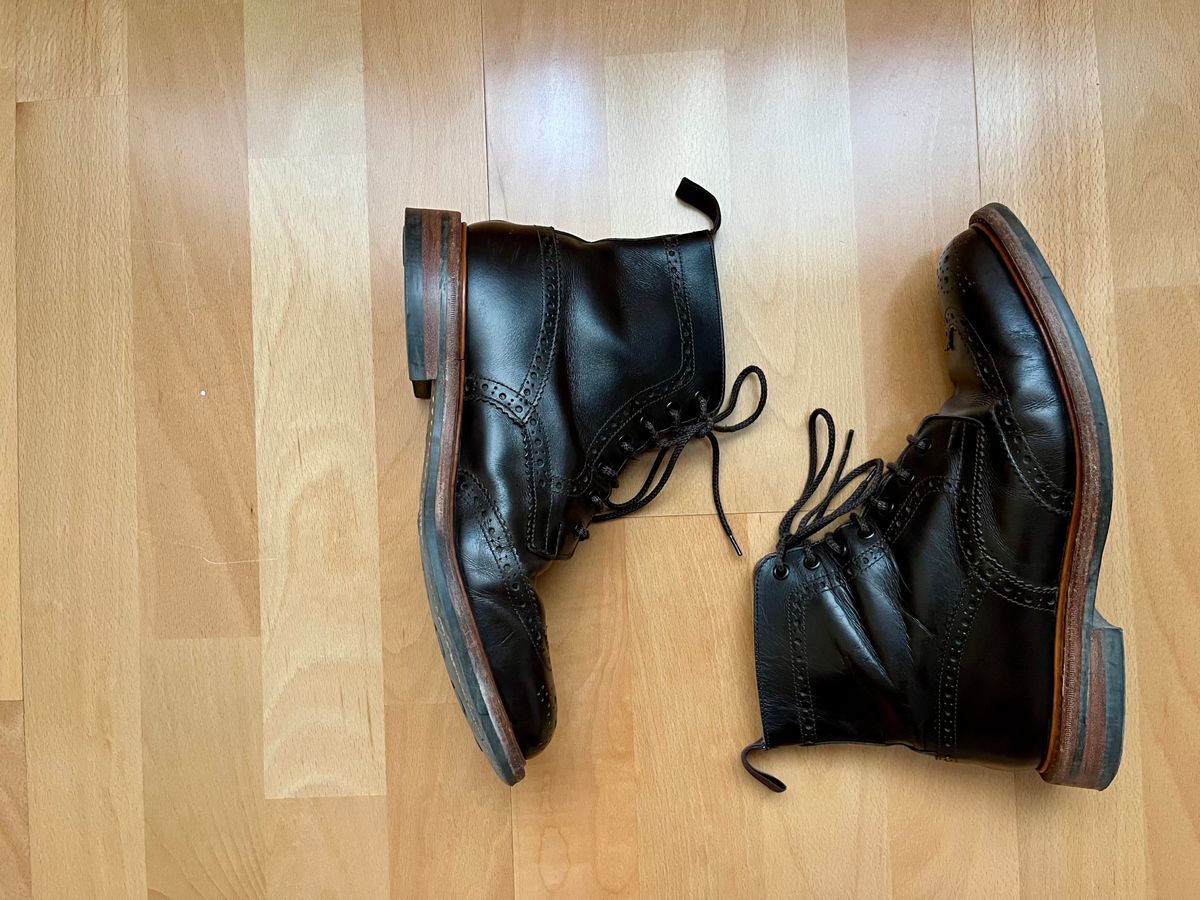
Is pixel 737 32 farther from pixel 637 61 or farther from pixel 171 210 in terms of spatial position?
pixel 171 210

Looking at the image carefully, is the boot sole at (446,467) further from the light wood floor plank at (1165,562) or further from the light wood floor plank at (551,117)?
the light wood floor plank at (1165,562)

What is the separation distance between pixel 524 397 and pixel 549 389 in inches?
1.0

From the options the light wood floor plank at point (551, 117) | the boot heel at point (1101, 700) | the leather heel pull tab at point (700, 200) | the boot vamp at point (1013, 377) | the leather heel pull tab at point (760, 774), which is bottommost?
the leather heel pull tab at point (760, 774)

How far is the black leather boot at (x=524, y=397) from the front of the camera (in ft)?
2.60

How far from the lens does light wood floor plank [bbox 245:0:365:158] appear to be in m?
0.95

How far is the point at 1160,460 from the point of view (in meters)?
0.91

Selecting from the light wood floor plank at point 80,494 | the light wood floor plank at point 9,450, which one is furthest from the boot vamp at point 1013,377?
the light wood floor plank at point 9,450

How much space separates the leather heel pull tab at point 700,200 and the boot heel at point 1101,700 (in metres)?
0.52

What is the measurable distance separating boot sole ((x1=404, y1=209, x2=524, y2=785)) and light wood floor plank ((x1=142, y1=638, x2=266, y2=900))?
1.00 feet

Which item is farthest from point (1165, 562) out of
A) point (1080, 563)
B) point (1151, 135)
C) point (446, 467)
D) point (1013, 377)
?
point (446, 467)

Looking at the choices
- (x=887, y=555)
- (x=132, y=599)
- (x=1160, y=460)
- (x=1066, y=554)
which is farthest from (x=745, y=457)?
(x=132, y=599)

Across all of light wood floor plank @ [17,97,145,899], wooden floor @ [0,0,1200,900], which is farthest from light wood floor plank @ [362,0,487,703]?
light wood floor plank @ [17,97,145,899]

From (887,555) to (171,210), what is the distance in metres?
0.83

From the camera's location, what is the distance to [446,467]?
792 mm
